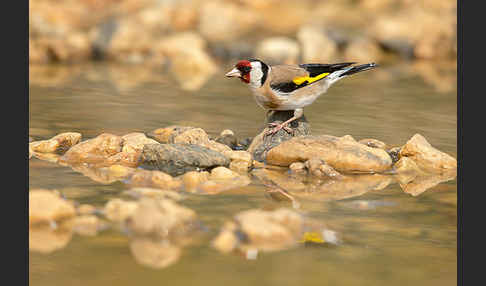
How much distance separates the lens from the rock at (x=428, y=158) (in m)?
8.27

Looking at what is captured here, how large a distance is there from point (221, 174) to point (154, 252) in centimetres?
205

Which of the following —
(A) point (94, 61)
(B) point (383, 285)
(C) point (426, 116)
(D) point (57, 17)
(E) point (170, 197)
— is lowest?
(B) point (383, 285)

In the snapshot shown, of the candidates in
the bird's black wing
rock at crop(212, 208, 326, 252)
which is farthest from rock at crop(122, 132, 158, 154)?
rock at crop(212, 208, 326, 252)

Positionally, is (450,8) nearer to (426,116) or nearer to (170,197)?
(426,116)

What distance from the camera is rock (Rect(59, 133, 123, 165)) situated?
26.3 ft

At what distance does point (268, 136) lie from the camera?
860 cm

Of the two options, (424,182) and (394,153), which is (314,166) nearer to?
(424,182)

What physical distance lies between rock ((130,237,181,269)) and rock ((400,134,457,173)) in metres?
3.60

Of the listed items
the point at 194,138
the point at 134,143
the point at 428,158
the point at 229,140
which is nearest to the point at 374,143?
the point at 428,158

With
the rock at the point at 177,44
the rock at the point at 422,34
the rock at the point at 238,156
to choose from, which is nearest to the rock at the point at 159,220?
the rock at the point at 238,156

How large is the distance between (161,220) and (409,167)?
337 centimetres

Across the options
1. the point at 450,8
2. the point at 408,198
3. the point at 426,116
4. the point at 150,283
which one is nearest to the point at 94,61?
the point at 426,116

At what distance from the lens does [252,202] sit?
22.5 ft

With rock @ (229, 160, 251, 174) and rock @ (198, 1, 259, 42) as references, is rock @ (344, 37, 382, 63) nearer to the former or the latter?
rock @ (198, 1, 259, 42)
